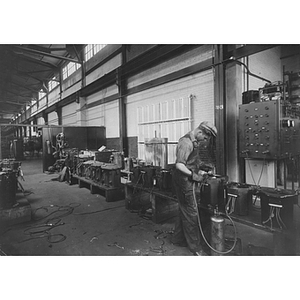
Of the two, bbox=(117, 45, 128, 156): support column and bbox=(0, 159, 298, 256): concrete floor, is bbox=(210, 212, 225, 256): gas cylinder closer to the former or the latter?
bbox=(0, 159, 298, 256): concrete floor

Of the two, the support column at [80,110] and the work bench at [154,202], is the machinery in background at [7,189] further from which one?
the support column at [80,110]

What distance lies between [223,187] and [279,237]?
0.79 metres

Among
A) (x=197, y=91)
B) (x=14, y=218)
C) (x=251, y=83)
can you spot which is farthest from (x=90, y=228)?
(x=251, y=83)

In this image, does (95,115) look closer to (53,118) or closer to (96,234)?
(53,118)

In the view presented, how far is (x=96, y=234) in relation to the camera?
3.35 meters

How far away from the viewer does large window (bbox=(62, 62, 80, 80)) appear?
11.3 m

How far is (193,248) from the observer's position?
268 cm

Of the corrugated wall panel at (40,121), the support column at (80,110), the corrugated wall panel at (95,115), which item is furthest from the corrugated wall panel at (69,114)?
the corrugated wall panel at (40,121)

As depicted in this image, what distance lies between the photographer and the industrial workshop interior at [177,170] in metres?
2.70

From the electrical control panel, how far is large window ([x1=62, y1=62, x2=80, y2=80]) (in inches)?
382

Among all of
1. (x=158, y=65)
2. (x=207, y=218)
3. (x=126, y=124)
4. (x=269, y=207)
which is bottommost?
(x=207, y=218)

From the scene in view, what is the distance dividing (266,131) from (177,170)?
6.91 feet

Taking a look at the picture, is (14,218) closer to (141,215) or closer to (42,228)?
(42,228)

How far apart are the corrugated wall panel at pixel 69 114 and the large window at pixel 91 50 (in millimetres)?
2797
